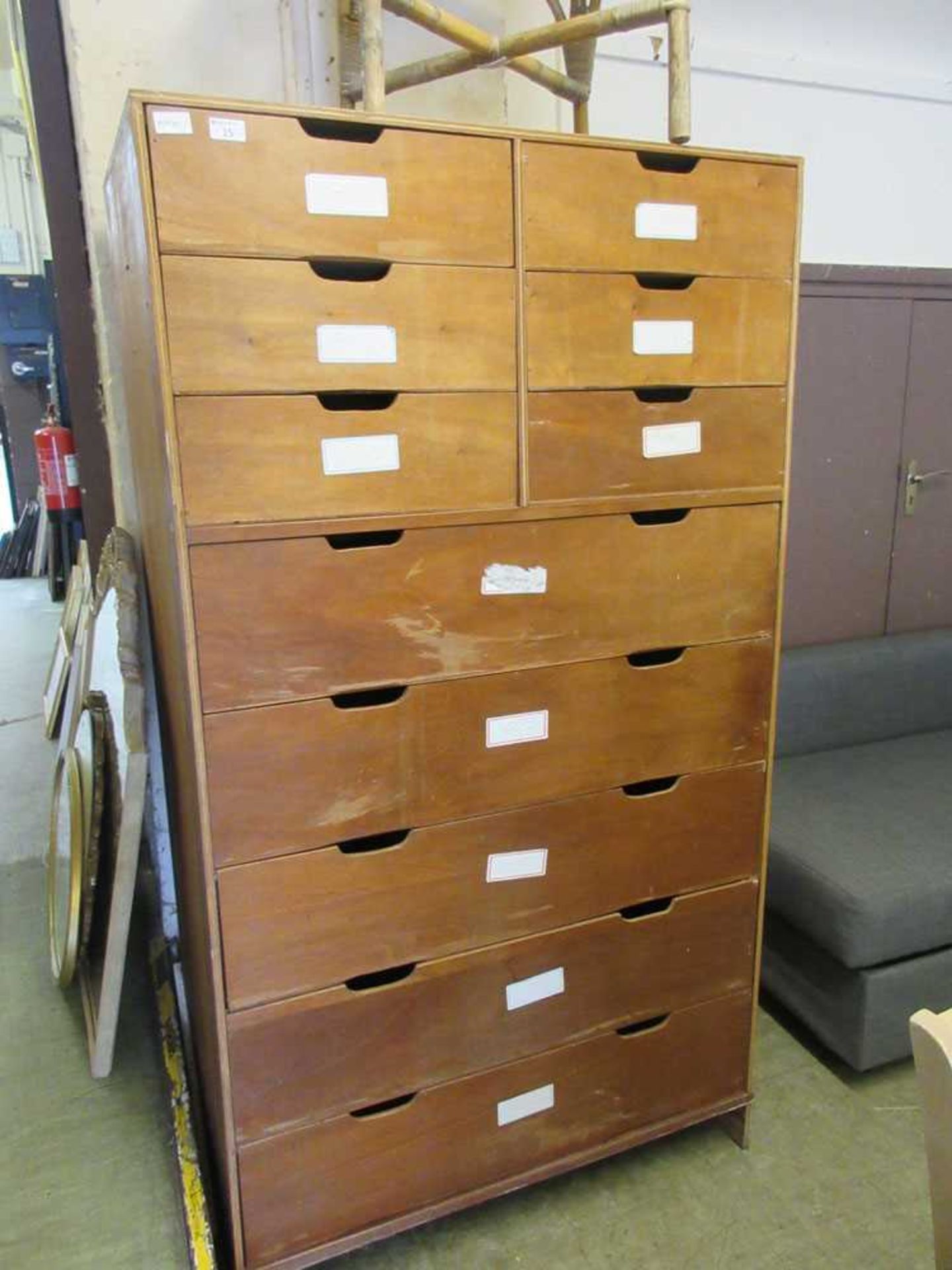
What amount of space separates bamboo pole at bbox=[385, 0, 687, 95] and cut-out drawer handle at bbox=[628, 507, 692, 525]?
66 cm

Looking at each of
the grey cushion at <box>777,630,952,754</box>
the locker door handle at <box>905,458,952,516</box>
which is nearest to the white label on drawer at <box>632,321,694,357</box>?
the grey cushion at <box>777,630,952,754</box>

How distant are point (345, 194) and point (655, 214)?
0.43 metres

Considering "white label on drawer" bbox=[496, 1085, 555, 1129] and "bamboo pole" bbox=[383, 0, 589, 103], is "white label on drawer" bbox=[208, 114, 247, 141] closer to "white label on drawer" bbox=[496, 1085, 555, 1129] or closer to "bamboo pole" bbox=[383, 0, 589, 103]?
"bamboo pole" bbox=[383, 0, 589, 103]

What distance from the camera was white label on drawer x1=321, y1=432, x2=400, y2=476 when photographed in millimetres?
1056

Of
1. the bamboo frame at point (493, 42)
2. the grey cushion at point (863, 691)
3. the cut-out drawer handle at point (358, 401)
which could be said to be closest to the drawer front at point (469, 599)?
the cut-out drawer handle at point (358, 401)

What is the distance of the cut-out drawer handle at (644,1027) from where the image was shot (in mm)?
1460

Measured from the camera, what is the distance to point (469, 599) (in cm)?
117

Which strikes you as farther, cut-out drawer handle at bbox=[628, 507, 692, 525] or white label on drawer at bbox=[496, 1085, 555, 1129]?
white label on drawer at bbox=[496, 1085, 555, 1129]

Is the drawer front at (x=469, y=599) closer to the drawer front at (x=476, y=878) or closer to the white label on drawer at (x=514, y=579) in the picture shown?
the white label on drawer at (x=514, y=579)

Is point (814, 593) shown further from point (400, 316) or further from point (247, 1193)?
point (247, 1193)

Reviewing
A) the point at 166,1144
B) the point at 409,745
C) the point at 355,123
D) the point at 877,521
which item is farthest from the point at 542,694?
the point at 877,521

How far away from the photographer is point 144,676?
1495 millimetres

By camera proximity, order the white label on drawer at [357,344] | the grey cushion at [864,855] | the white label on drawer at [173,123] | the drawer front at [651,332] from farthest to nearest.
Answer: the grey cushion at [864,855] < the drawer front at [651,332] < the white label on drawer at [357,344] < the white label on drawer at [173,123]

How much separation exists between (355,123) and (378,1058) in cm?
122
